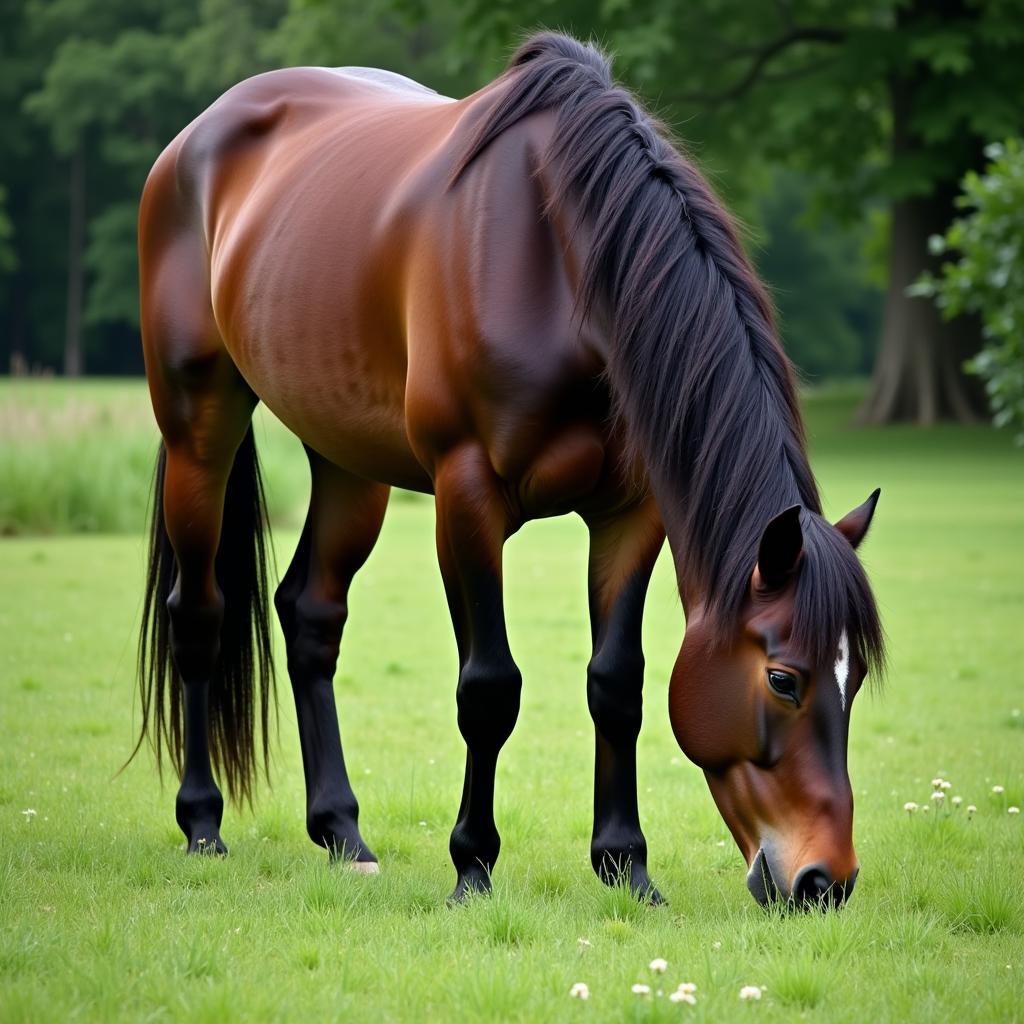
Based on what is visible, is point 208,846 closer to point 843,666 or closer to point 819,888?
point 819,888

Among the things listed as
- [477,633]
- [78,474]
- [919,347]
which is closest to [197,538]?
[477,633]

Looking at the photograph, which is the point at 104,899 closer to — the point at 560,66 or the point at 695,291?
the point at 695,291

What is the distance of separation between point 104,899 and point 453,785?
2.01 metres

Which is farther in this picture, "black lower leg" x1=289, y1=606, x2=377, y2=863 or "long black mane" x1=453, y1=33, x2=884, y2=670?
"black lower leg" x1=289, y1=606, x2=377, y2=863

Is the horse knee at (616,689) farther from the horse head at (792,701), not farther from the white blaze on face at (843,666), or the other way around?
the white blaze on face at (843,666)

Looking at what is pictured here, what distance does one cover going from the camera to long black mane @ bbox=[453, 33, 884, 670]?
3.38 m

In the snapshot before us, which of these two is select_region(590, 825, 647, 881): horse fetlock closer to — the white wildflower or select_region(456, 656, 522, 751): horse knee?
select_region(456, 656, 522, 751): horse knee

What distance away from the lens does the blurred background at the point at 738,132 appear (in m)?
19.9

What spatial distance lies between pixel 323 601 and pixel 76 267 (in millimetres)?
56691

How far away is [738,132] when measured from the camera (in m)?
31.6

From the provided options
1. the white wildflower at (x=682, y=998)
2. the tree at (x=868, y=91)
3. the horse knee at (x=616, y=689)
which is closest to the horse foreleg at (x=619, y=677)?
the horse knee at (x=616, y=689)

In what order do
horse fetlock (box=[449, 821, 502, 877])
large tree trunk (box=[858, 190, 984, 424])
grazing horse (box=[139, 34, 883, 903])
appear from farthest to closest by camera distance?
large tree trunk (box=[858, 190, 984, 424]) → horse fetlock (box=[449, 821, 502, 877]) → grazing horse (box=[139, 34, 883, 903])

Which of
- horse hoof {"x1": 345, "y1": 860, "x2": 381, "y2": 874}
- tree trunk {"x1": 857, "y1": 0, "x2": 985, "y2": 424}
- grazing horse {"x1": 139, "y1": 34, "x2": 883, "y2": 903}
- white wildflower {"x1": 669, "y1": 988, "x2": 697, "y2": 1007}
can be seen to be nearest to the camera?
white wildflower {"x1": 669, "y1": 988, "x2": 697, "y2": 1007}

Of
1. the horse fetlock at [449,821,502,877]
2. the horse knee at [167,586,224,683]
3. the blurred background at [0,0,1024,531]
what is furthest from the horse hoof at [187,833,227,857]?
the blurred background at [0,0,1024,531]
